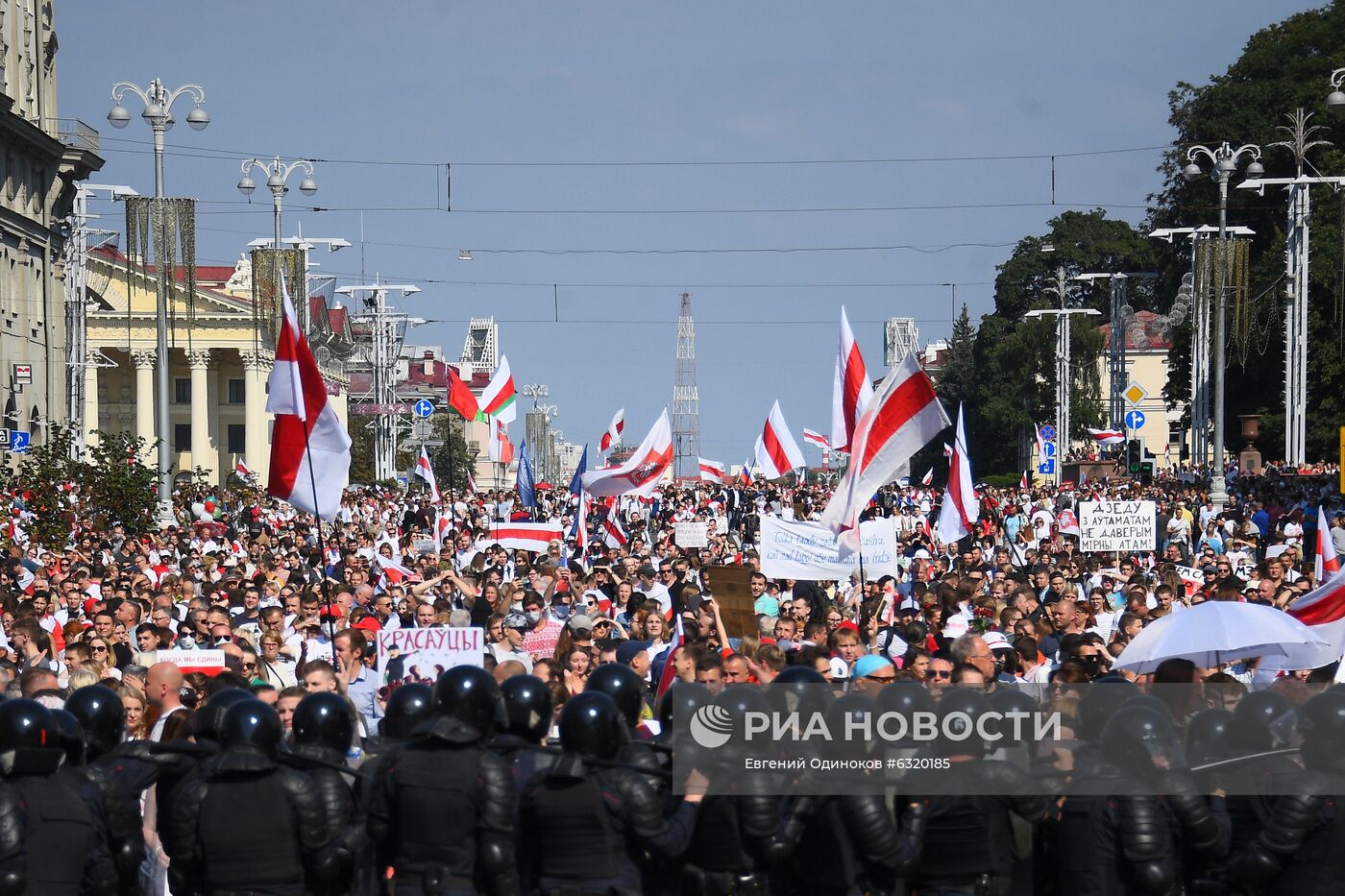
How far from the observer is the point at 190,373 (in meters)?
89.5

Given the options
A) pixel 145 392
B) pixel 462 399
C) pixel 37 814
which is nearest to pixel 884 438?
pixel 37 814

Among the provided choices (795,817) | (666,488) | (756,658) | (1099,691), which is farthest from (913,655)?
(666,488)

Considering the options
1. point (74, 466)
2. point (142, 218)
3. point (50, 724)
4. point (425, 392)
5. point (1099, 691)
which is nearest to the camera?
point (50, 724)

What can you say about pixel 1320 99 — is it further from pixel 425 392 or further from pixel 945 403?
pixel 425 392

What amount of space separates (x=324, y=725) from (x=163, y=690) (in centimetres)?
210

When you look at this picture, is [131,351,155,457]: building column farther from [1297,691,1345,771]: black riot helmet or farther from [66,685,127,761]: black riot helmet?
[1297,691,1345,771]: black riot helmet

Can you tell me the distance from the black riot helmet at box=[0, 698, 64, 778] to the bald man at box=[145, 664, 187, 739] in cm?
207

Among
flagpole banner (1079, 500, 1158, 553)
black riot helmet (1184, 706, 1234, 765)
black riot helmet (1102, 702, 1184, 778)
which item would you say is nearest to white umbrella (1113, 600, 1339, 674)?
black riot helmet (1184, 706, 1234, 765)

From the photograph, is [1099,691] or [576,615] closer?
[1099,691]

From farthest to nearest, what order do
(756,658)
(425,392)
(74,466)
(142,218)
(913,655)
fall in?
(425,392) → (142,218) → (74,466) → (913,655) → (756,658)

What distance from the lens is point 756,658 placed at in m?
9.36

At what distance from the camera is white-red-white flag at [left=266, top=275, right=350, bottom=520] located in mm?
13945

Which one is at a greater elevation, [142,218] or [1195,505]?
[142,218]

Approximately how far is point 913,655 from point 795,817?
402 centimetres
